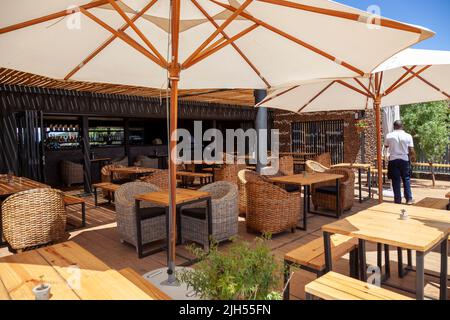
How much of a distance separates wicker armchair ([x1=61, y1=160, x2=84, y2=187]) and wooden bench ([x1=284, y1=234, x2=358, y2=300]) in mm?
8436

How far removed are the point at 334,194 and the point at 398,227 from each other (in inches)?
145

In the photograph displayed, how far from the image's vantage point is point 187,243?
14.8ft

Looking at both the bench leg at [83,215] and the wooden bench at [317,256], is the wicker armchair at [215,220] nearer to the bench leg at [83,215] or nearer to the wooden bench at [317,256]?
the wooden bench at [317,256]

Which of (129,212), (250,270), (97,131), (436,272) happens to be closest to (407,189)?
(436,272)

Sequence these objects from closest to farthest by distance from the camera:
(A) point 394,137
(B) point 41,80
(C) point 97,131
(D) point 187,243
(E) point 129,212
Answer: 1. (E) point 129,212
2. (D) point 187,243
3. (A) point 394,137
4. (B) point 41,80
5. (C) point 97,131

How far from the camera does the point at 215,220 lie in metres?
4.17

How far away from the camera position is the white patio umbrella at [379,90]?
434 cm

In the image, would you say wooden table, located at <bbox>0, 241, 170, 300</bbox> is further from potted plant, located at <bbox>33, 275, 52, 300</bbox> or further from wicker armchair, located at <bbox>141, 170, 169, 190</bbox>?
wicker armchair, located at <bbox>141, 170, 169, 190</bbox>

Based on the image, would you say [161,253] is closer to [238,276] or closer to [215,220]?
[215,220]

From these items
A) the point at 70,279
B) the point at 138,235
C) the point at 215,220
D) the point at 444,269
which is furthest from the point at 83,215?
the point at 444,269

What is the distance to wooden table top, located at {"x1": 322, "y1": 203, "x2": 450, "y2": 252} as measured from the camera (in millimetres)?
2055

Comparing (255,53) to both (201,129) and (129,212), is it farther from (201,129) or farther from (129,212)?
(201,129)

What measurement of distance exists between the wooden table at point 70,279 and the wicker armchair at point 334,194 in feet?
16.3
